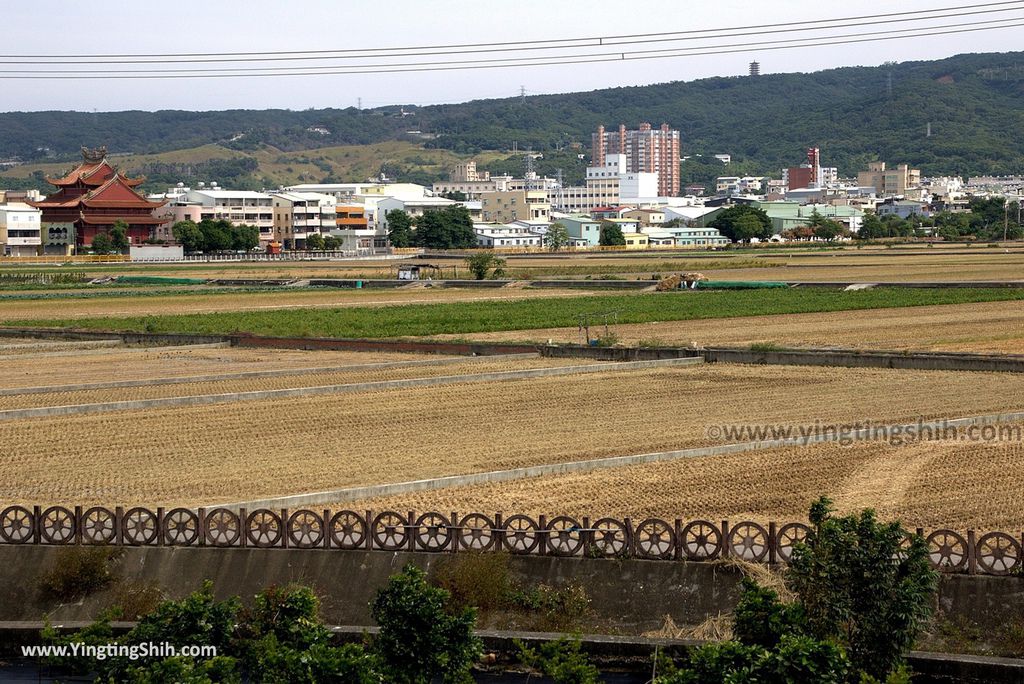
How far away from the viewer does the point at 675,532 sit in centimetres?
1448

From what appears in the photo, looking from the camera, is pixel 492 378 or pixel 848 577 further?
pixel 492 378

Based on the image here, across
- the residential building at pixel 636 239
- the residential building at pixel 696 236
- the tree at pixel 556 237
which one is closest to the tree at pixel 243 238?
the tree at pixel 556 237

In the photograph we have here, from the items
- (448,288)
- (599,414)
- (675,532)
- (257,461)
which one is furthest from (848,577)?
(448,288)

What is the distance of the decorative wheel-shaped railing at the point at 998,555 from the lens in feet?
44.6

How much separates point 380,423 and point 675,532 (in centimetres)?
1075

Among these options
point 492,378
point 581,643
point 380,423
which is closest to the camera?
point 581,643

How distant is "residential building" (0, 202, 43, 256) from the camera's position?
116062mm

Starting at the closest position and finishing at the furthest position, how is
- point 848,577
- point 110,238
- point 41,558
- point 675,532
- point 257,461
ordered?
point 848,577 → point 675,532 → point 41,558 → point 257,461 → point 110,238

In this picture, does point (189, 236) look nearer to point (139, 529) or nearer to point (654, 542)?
point (139, 529)

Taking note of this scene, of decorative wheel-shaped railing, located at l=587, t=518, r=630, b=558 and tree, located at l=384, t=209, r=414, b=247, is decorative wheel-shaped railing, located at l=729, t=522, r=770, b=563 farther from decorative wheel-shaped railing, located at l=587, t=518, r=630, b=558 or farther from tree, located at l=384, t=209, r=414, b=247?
tree, located at l=384, t=209, r=414, b=247

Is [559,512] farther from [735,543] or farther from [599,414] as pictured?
[599,414]

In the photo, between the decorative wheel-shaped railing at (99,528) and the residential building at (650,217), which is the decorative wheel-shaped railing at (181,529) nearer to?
the decorative wheel-shaped railing at (99,528)

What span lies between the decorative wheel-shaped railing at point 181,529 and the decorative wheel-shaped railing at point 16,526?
1.55 metres

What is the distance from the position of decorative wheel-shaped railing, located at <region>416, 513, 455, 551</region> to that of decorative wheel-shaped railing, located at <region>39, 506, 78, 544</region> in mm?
3954
